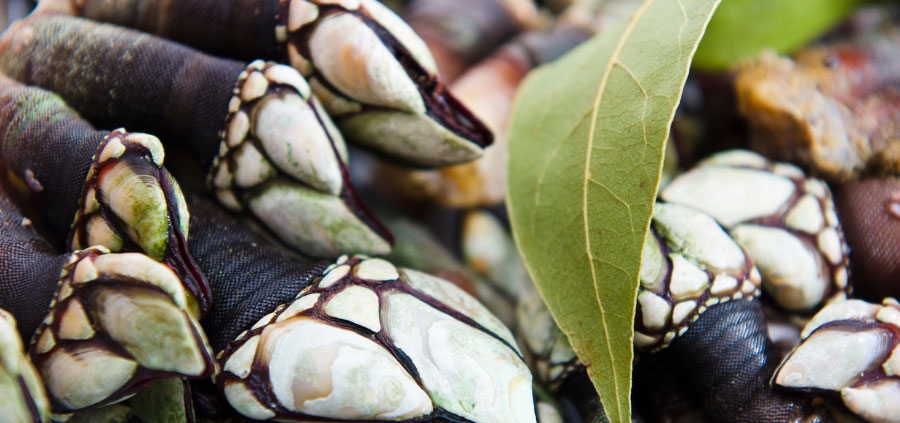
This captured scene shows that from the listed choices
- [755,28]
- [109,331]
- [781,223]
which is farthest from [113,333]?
[755,28]

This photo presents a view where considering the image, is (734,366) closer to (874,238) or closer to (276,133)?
(874,238)

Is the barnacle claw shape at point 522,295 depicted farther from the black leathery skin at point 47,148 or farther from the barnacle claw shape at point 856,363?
the black leathery skin at point 47,148

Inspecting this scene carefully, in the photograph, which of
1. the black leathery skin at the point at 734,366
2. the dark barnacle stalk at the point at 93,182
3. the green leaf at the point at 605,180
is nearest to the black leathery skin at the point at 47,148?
the dark barnacle stalk at the point at 93,182

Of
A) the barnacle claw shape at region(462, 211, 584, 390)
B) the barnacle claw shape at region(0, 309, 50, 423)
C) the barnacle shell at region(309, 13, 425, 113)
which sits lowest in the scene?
the barnacle claw shape at region(462, 211, 584, 390)

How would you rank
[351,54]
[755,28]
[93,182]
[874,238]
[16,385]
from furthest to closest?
[755,28] → [874,238] → [351,54] → [93,182] → [16,385]

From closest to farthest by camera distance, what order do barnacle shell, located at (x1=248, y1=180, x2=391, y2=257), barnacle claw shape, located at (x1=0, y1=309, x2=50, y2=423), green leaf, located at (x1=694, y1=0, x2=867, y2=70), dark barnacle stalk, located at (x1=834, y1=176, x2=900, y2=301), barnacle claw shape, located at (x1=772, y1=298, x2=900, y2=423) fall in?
barnacle claw shape, located at (x1=0, y1=309, x2=50, y2=423)
barnacle claw shape, located at (x1=772, y1=298, x2=900, y2=423)
barnacle shell, located at (x1=248, y1=180, x2=391, y2=257)
dark barnacle stalk, located at (x1=834, y1=176, x2=900, y2=301)
green leaf, located at (x1=694, y1=0, x2=867, y2=70)

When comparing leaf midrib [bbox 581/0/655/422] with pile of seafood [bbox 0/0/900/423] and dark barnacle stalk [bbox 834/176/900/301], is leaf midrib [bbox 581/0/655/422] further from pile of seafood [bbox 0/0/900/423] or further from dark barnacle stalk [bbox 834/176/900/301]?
dark barnacle stalk [bbox 834/176/900/301]


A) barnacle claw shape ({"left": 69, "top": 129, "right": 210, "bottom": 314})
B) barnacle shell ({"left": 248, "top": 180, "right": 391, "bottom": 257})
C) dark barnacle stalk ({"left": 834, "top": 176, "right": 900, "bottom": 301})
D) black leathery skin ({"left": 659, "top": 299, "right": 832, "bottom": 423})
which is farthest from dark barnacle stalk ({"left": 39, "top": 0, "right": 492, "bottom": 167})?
dark barnacle stalk ({"left": 834, "top": 176, "right": 900, "bottom": 301})
